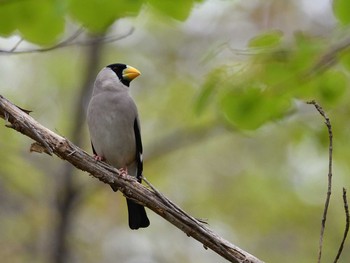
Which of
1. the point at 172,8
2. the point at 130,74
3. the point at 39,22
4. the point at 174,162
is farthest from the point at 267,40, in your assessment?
the point at 174,162

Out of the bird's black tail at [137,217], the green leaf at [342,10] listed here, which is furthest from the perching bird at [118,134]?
the green leaf at [342,10]

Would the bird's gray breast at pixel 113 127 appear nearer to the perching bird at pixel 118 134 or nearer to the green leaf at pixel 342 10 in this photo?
the perching bird at pixel 118 134

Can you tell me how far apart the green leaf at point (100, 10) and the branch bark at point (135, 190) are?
62 centimetres

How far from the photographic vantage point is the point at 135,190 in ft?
11.6

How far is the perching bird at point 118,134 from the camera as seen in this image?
17.0 feet

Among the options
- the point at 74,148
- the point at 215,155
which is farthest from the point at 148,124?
the point at 74,148

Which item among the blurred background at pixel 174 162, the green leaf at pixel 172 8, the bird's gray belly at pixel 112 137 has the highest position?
the blurred background at pixel 174 162

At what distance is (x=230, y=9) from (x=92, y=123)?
5.13 meters

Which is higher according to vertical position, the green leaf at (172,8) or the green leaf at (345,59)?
the green leaf at (172,8)

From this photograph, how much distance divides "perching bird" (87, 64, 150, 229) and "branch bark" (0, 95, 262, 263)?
5.29 ft

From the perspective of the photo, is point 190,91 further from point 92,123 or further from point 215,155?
point 92,123

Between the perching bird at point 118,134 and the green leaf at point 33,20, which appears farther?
the perching bird at point 118,134

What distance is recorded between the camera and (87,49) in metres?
7.86

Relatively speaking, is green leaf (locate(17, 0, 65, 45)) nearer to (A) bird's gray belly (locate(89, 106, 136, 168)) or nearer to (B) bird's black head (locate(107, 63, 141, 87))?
(A) bird's gray belly (locate(89, 106, 136, 168))
